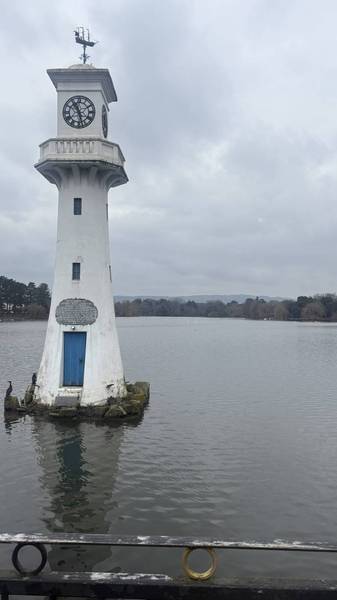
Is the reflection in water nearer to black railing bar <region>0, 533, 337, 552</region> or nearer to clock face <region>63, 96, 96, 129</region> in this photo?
black railing bar <region>0, 533, 337, 552</region>

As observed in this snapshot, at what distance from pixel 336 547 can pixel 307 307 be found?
15860 centimetres

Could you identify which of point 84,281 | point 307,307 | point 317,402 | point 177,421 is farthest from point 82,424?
point 307,307

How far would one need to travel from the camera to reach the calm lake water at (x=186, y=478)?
30.2 ft

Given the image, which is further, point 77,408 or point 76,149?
point 77,408

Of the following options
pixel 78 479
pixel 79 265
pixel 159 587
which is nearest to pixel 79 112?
pixel 79 265

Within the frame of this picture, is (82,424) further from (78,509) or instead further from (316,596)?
(316,596)

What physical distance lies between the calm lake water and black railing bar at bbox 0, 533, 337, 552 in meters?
3.94

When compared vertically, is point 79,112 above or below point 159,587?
above

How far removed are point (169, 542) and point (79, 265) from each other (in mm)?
14227

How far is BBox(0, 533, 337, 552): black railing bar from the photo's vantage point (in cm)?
450

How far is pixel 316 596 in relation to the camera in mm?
4445

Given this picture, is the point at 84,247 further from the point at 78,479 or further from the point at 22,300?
the point at 22,300

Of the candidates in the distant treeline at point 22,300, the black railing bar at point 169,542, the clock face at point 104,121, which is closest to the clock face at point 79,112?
the clock face at point 104,121

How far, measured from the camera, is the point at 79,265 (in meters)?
18.0
